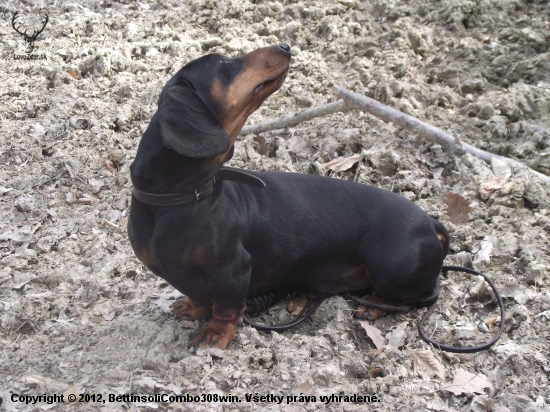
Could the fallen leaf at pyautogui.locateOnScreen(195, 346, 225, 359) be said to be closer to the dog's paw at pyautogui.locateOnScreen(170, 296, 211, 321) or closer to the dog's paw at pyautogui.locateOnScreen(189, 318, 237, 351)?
the dog's paw at pyautogui.locateOnScreen(189, 318, 237, 351)

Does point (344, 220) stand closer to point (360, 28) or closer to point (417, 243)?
point (417, 243)

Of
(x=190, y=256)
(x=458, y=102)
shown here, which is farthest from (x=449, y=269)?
(x=458, y=102)

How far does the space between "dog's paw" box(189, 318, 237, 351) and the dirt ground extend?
79 millimetres

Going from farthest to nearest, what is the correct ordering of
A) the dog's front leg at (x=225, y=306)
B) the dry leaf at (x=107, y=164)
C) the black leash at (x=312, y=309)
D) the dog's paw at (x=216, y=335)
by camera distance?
the dry leaf at (x=107, y=164), the black leash at (x=312, y=309), the dog's paw at (x=216, y=335), the dog's front leg at (x=225, y=306)

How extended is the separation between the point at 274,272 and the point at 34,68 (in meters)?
3.90

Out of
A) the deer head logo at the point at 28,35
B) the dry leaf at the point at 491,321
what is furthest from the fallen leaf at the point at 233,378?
the deer head logo at the point at 28,35

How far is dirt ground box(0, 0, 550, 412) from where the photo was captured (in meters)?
3.01

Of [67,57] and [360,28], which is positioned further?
[360,28]

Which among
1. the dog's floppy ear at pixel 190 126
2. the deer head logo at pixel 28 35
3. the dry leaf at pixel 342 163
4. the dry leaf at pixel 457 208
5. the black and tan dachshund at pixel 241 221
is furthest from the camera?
the deer head logo at pixel 28 35

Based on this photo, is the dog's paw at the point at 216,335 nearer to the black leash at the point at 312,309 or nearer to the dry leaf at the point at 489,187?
the black leash at the point at 312,309

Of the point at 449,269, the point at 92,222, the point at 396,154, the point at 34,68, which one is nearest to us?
the point at 449,269

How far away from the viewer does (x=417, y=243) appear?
3553mm

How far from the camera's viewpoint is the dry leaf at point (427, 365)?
3109mm

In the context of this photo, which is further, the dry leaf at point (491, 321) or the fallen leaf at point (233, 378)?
the dry leaf at point (491, 321)
